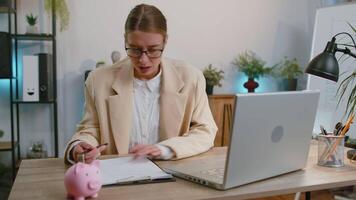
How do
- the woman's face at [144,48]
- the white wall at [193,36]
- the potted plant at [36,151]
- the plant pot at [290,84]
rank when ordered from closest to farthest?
the woman's face at [144,48]
the potted plant at [36,151]
the white wall at [193,36]
the plant pot at [290,84]

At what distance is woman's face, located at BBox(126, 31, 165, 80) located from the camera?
1.39 m

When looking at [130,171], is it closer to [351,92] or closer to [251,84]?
[351,92]

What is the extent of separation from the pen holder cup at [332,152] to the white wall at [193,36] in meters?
2.11

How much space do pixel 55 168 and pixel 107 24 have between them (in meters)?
2.04

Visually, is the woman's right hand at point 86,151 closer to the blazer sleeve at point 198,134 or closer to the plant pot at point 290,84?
the blazer sleeve at point 198,134

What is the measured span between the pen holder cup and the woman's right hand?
2.30 ft

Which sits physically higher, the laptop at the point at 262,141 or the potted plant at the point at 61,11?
the potted plant at the point at 61,11

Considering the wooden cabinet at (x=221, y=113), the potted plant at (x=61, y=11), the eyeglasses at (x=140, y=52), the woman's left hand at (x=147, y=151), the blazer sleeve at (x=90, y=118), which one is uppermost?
the potted plant at (x=61, y=11)

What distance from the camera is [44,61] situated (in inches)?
107

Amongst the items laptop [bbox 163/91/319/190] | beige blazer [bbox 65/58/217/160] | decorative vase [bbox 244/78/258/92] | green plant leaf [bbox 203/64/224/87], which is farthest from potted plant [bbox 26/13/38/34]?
laptop [bbox 163/91/319/190]

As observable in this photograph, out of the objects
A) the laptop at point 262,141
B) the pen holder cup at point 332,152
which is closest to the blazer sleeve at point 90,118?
the laptop at point 262,141

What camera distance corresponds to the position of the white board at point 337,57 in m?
2.61

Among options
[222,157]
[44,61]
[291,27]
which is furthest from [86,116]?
[291,27]

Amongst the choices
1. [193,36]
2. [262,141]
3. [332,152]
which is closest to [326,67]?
[332,152]
